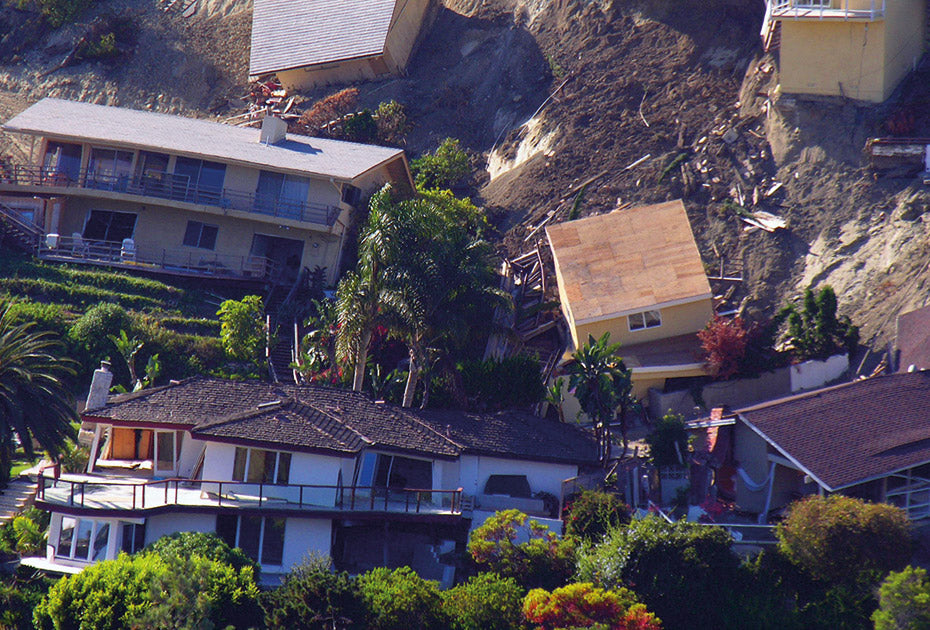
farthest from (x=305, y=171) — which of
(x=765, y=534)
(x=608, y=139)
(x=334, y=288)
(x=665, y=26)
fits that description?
(x=765, y=534)

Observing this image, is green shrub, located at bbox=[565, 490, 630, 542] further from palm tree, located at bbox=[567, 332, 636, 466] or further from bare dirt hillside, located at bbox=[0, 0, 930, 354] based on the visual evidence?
bare dirt hillside, located at bbox=[0, 0, 930, 354]

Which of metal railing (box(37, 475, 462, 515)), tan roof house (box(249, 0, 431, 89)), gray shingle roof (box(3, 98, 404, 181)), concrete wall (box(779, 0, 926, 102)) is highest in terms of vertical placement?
tan roof house (box(249, 0, 431, 89))

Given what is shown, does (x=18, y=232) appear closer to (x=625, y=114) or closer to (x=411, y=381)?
(x=411, y=381)

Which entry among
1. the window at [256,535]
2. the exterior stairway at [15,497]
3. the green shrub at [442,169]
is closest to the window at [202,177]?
the green shrub at [442,169]

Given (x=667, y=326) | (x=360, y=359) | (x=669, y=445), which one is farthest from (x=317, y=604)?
(x=667, y=326)

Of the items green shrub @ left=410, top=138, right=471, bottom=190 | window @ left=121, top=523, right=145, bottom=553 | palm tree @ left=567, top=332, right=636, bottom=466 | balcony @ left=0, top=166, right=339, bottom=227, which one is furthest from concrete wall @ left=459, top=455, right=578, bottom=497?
green shrub @ left=410, top=138, right=471, bottom=190
